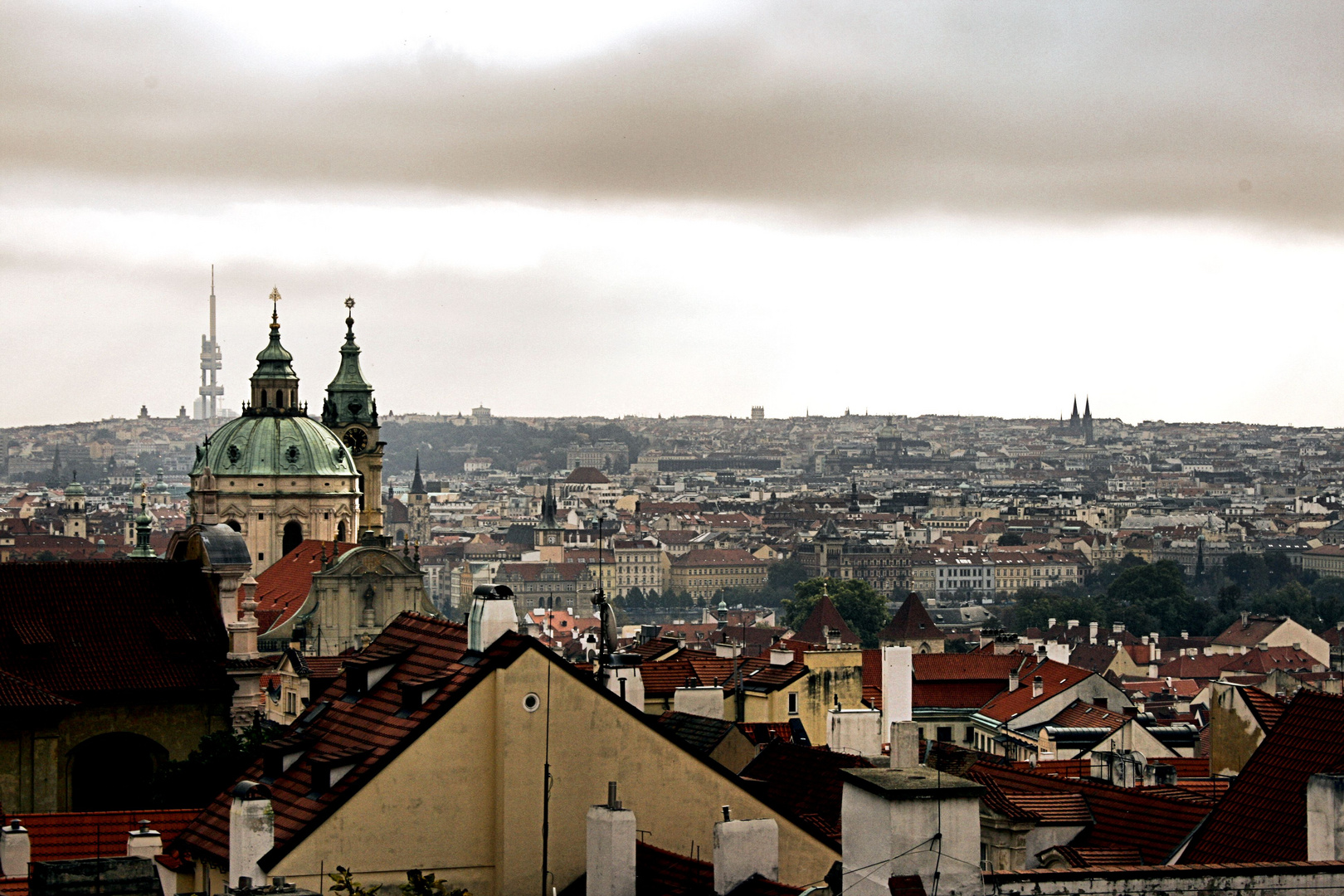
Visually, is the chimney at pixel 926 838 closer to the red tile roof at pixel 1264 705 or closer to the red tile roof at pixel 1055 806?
the red tile roof at pixel 1055 806

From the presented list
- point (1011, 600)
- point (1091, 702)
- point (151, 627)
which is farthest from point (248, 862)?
point (1011, 600)

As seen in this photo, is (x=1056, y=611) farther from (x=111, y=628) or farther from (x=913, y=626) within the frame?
(x=111, y=628)

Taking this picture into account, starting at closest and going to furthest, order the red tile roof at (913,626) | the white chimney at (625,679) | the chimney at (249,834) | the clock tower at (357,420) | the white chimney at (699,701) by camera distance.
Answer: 1. the chimney at (249,834)
2. the white chimney at (625,679)
3. the white chimney at (699,701)
4. the clock tower at (357,420)
5. the red tile roof at (913,626)

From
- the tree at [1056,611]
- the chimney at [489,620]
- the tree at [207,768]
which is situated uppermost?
the chimney at [489,620]

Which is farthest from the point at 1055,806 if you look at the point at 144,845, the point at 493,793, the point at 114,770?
the point at 114,770

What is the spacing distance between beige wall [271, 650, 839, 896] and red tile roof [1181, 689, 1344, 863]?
10.4 feet

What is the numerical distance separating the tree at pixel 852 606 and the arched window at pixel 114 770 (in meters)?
90.7

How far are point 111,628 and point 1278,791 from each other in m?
19.7

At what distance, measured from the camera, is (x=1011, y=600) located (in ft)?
627

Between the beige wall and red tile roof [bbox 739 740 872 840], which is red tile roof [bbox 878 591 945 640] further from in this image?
the beige wall

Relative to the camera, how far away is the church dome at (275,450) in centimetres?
7488

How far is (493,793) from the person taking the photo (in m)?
13.8

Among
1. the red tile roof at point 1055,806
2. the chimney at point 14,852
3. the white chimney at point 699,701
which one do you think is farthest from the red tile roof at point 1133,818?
the chimney at point 14,852

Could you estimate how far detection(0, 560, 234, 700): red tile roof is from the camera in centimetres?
2958
